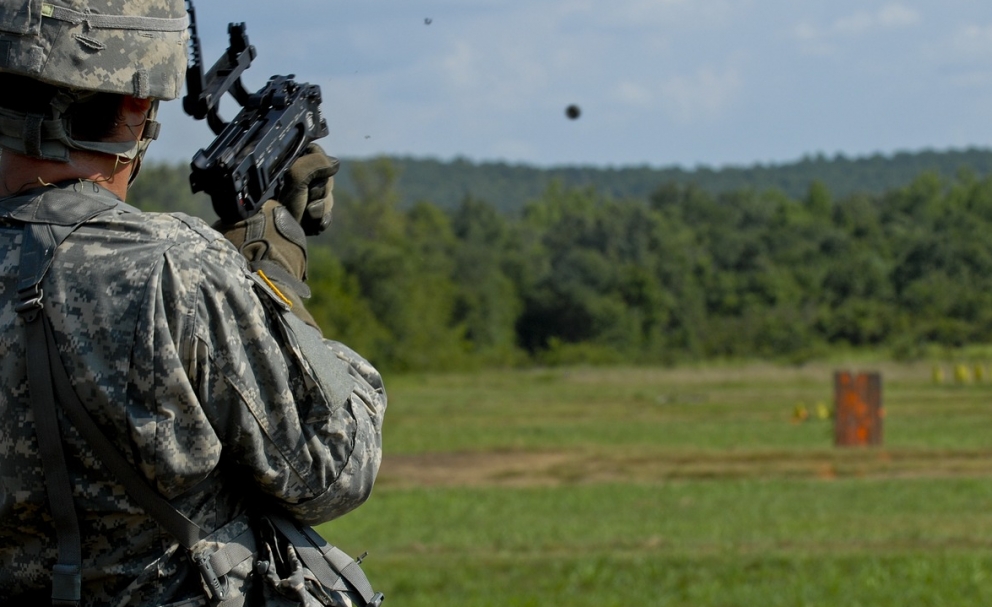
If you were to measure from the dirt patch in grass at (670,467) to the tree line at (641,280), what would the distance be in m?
29.9

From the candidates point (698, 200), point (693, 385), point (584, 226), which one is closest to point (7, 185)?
point (693, 385)

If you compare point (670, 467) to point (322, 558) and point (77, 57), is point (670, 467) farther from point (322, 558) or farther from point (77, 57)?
point (77, 57)

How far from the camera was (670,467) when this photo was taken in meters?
21.3

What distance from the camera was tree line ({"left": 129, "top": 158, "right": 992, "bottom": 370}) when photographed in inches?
2457

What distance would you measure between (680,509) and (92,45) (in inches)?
558

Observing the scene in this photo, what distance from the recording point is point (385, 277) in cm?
6219

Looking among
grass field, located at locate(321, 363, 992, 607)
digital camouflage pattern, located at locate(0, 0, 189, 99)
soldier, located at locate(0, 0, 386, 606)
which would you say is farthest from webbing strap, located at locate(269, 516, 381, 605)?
grass field, located at locate(321, 363, 992, 607)

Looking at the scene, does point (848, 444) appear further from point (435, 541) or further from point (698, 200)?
point (698, 200)

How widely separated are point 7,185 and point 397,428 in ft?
98.3

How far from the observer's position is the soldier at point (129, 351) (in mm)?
2123

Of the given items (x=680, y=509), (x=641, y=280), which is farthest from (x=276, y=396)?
(x=641, y=280)

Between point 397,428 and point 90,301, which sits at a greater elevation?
point 90,301

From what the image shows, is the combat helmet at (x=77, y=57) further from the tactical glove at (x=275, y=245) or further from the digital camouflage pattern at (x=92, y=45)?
the tactical glove at (x=275, y=245)

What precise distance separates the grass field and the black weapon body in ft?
21.6
